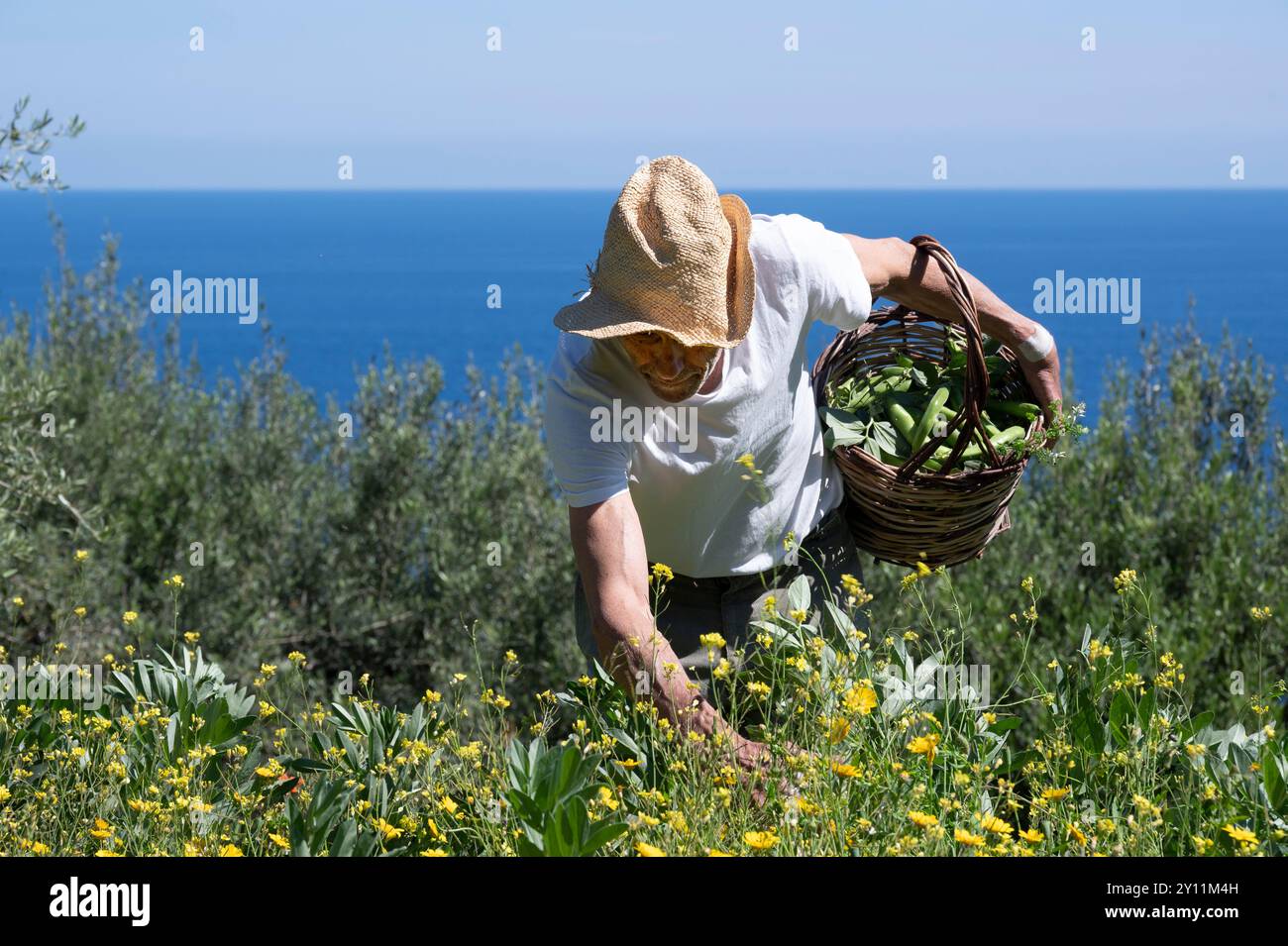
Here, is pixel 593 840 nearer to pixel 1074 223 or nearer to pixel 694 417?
pixel 694 417

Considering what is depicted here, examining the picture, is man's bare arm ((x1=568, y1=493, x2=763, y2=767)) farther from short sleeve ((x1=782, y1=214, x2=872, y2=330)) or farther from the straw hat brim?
short sleeve ((x1=782, y1=214, x2=872, y2=330))

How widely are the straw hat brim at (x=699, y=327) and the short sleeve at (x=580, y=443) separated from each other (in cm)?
14

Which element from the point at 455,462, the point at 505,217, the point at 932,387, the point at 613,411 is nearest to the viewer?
the point at 613,411

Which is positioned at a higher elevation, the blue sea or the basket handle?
the blue sea

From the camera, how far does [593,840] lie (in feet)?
6.80

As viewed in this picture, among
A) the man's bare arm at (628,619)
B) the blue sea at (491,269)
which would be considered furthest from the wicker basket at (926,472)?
the blue sea at (491,269)

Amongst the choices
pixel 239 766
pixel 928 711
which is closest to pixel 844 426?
pixel 928 711

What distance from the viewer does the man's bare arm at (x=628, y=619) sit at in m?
2.59

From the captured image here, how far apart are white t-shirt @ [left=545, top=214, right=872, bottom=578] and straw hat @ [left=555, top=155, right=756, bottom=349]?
5.9 inches

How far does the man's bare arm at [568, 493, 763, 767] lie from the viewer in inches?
102

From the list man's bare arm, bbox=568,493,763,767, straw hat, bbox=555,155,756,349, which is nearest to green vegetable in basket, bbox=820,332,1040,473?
straw hat, bbox=555,155,756,349
